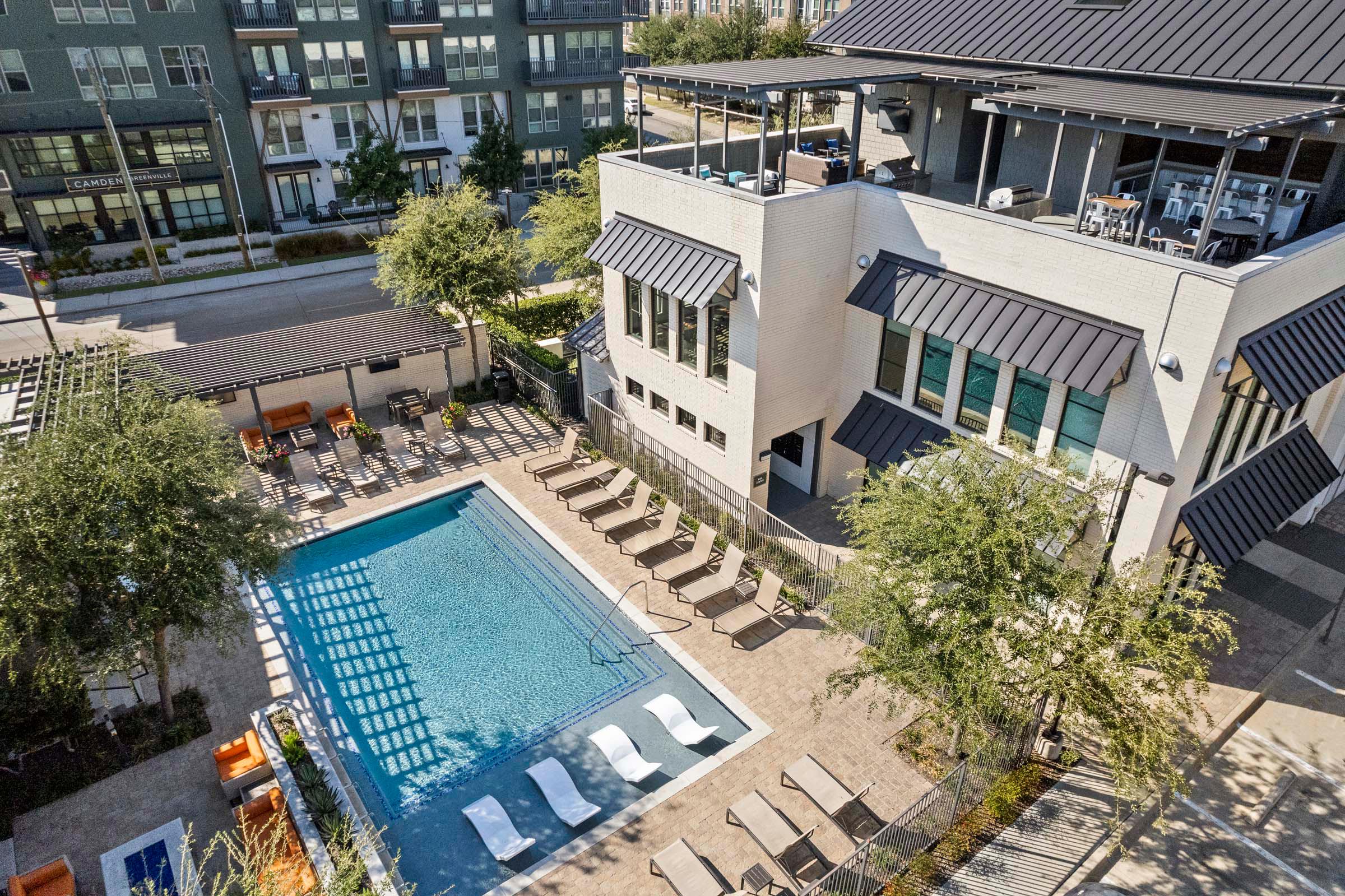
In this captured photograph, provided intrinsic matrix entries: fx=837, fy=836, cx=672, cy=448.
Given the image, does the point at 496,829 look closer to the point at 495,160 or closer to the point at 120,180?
the point at 495,160

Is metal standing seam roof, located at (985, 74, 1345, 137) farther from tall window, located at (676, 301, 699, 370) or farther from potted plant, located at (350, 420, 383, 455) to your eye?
potted plant, located at (350, 420, 383, 455)

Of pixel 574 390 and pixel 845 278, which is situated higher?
pixel 845 278

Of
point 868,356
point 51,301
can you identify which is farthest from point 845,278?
point 51,301

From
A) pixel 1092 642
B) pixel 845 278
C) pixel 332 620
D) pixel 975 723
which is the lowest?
pixel 332 620

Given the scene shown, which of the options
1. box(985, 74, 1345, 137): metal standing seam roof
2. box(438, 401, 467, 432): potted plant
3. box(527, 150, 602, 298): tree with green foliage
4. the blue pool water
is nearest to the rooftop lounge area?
box(985, 74, 1345, 137): metal standing seam roof

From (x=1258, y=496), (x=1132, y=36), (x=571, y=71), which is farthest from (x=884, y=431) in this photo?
(x=571, y=71)

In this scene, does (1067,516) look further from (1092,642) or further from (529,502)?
(529,502)
